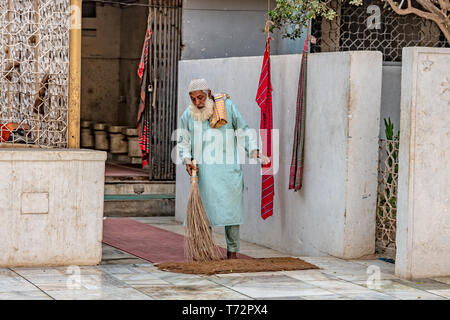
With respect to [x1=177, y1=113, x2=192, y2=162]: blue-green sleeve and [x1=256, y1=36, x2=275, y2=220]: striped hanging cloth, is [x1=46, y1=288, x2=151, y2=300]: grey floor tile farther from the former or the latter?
[x1=256, y1=36, x2=275, y2=220]: striped hanging cloth

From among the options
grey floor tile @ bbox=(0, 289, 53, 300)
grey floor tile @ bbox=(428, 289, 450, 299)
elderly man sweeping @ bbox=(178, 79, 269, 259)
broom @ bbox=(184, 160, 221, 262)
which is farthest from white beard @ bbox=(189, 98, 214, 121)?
grey floor tile @ bbox=(428, 289, 450, 299)

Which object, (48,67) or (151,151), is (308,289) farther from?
(151,151)

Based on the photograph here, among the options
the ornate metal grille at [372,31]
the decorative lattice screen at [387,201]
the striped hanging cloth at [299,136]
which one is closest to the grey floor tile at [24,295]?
the striped hanging cloth at [299,136]

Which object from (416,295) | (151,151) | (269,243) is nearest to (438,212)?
(416,295)

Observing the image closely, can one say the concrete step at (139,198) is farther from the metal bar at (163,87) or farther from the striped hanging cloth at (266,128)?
the striped hanging cloth at (266,128)

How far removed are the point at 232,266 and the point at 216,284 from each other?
0.70 m

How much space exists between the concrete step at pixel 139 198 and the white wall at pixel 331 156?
119 inches

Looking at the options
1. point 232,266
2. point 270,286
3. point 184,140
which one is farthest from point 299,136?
point 270,286

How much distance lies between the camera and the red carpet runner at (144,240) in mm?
8816

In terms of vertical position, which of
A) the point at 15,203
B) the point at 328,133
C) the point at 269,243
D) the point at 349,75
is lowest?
the point at 269,243

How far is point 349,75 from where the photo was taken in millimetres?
8070

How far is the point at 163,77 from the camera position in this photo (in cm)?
1230
